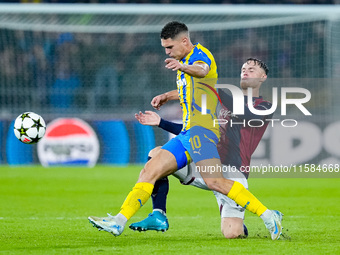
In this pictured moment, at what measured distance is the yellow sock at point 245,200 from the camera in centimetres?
606

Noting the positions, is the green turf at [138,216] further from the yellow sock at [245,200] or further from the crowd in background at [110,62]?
the crowd in background at [110,62]

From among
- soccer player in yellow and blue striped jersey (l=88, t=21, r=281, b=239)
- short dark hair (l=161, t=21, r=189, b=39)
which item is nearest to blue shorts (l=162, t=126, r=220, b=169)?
soccer player in yellow and blue striped jersey (l=88, t=21, r=281, b=239)

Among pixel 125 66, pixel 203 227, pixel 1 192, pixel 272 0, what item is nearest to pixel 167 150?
pixel 203 227

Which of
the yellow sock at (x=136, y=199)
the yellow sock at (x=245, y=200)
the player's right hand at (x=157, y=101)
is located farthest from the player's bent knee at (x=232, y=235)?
the player's right hand at (x=157, y=101)

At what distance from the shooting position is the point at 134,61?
19.0m

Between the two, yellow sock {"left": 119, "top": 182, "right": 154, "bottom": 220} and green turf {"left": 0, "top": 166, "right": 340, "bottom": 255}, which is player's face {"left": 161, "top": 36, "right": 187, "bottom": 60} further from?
green turf {"left": 0, "top": 166, "right": 340, "bottom": 255}

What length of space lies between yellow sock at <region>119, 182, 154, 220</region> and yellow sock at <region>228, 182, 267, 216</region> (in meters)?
A: 0.69

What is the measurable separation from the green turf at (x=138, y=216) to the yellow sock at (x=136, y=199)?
26 cm

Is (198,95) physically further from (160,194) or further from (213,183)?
(160,194)

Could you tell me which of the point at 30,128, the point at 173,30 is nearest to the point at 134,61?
the point at 30,128

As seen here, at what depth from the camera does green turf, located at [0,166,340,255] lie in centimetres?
575

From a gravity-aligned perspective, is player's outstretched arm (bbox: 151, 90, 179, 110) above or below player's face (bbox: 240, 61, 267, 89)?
below

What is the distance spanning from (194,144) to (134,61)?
1293 cm

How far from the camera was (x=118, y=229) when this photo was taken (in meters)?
5.83
